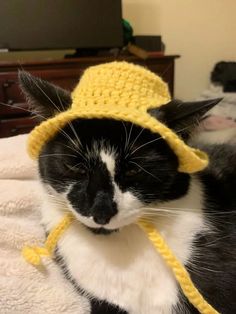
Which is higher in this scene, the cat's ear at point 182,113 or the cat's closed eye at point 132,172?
the cat's ear at point 182,113

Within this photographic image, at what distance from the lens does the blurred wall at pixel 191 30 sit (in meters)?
2.26

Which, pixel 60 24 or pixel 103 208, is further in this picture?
pixel 60 24

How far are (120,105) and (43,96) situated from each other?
126mm

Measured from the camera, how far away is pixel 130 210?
0.52 metres

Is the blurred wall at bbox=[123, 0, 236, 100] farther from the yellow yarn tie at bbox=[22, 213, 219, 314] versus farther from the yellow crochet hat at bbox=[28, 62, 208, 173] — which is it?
the yellow yarn tie at bbox=[22, 213, 219, 314]

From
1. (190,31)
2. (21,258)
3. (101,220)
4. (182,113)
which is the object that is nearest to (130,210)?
(101,220)

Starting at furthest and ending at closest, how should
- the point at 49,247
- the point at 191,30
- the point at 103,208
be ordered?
the point at 191,30 < the point at 49,247 < the point at 103,208

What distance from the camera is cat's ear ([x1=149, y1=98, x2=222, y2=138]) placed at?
493mm

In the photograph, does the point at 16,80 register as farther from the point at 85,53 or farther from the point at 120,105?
the point at 120,105

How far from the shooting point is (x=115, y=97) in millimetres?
520

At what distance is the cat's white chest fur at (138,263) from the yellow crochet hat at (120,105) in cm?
10

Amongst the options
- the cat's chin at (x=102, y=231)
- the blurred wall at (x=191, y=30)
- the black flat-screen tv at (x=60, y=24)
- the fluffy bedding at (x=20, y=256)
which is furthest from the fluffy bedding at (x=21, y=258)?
the blurred wall at (x=191, y=30)

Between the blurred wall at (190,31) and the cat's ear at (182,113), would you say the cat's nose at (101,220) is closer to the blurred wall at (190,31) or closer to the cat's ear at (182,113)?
the cat's ear at (182,113)

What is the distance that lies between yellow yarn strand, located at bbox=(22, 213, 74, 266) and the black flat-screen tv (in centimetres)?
132
